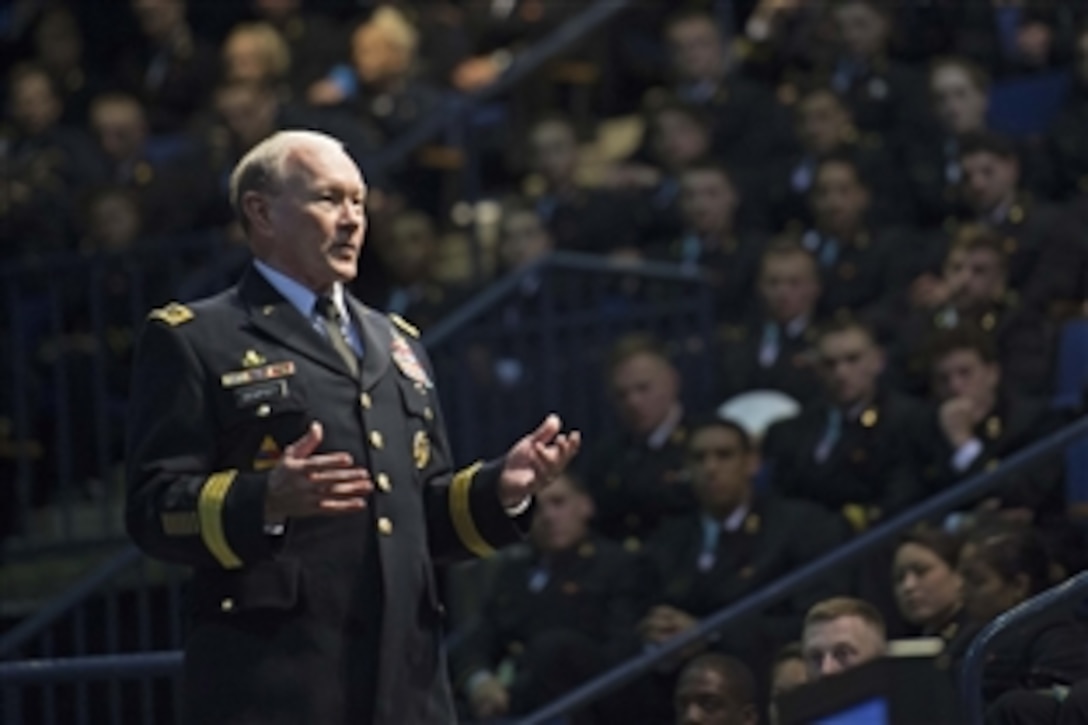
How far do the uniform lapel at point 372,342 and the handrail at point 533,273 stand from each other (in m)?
4.73

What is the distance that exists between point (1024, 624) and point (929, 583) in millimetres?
1645

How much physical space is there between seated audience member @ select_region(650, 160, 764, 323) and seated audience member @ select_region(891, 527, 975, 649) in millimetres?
3502

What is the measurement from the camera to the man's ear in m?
5.13

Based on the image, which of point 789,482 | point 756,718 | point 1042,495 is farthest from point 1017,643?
point 789,482

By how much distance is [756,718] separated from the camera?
7035mm

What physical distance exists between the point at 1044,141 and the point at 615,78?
3461mm

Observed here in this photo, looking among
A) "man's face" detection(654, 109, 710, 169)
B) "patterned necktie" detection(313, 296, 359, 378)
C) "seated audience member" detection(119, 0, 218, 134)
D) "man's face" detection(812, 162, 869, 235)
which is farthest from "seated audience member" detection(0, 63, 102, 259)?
"patterned necktie" detection(313, 296, 359, 378)

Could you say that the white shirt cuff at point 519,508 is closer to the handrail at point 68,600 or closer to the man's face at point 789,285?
the handrail at point 68,600

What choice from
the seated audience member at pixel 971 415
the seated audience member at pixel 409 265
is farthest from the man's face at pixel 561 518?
the seated audience member at pixel 409 265

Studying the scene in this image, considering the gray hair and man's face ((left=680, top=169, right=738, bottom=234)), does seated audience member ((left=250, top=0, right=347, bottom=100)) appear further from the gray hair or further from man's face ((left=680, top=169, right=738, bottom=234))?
the gray hair

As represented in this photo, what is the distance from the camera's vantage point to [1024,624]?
5.97 meters

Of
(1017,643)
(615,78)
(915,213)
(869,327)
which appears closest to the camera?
(1017,643)

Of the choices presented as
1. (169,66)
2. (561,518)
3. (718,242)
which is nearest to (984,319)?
(561,518)

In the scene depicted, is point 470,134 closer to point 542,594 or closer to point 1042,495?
point 542,594
